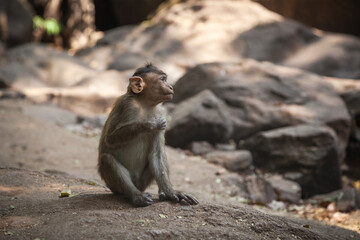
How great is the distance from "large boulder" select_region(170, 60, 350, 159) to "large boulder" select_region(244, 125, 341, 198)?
3.66ft

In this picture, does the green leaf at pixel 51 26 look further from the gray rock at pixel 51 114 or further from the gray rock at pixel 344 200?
the gray rock at pixel 344 200

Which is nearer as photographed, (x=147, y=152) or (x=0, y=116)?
(x=147, y=152)

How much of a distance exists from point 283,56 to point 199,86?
6406 mm

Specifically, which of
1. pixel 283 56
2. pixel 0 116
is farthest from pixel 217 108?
pixel 283 56

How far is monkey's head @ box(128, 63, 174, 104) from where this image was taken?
470cm

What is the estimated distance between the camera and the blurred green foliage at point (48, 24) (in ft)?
65.0

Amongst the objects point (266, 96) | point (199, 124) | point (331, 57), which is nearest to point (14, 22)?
point (199, 124)

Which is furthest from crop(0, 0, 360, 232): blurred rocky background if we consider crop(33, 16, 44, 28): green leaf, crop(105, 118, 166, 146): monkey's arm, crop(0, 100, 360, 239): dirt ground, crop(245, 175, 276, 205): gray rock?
crop(105, 118, 166, 146): monkey's arm

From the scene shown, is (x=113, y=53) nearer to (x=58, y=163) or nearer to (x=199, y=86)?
(x=199, y=86)

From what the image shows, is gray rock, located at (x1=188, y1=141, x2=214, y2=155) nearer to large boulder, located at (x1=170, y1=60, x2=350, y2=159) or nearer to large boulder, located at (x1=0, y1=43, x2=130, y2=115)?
large boulder, located at (x1=170, y1=60, x2=350, y2=159)

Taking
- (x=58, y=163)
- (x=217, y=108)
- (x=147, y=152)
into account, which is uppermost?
(x=147, y=152)

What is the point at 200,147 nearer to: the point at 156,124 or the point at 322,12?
the point at 156,124

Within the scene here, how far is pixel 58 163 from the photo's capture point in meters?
8.40

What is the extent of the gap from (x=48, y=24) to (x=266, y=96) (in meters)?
13.2
